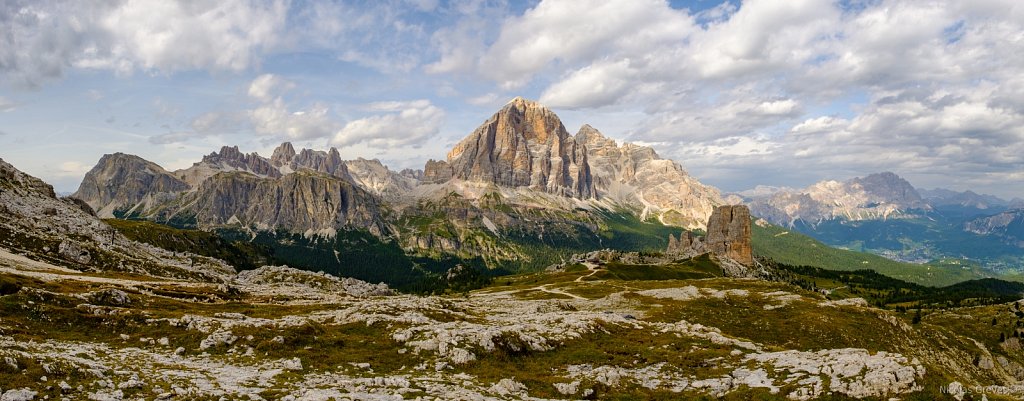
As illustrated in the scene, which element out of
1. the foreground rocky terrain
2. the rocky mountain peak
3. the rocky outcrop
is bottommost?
the foreground rocky terrain

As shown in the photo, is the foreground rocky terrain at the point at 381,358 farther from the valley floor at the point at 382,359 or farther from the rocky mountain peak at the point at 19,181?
the rocky mountain peak at the point at 19,181

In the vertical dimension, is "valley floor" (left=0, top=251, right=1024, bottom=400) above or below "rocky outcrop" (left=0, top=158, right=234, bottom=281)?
below

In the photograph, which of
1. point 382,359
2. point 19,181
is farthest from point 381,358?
point 19,181

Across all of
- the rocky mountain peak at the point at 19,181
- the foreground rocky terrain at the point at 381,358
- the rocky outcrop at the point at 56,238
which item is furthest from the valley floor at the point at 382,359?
the rocky mountain peak at the point at 19,181

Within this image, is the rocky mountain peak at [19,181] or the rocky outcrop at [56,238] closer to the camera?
the rocky outcrop at [56,238]

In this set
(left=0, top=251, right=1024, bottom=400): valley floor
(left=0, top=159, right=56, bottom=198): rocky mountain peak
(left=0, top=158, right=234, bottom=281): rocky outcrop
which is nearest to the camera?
(left=0, top=251, right=1024, bottom=400): valley floor

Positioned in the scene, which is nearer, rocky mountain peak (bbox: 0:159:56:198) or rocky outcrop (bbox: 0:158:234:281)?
rocky outcrop (bbox: 0:158:234:281)

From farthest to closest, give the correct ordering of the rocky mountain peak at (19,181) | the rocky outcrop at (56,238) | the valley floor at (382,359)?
1. the rocky mountain peak at (19,181)
2. the rocky outcrop at (56,238)
3. the valley floor at (382,359)

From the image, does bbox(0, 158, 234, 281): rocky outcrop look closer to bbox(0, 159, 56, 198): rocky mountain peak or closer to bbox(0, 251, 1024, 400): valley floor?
bbox(0, 159, 56, 198): rocky mountain peak

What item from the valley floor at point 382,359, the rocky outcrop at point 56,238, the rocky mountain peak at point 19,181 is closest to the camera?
the valley floor at point 382,359

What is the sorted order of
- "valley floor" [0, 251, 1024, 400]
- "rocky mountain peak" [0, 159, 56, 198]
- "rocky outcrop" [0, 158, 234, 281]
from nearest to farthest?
"valley floor" [0, 251, 1024, 400] → "rocky outcrop" [0, 158, 234, 281] → "rocky mountain peak" [0, 159, 56, 198]

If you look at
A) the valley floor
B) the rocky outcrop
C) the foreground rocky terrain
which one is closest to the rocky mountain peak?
the rocky outcrop

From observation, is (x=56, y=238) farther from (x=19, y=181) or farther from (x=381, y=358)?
(x=381, y=358)

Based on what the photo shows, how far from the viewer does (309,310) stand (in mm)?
71062
